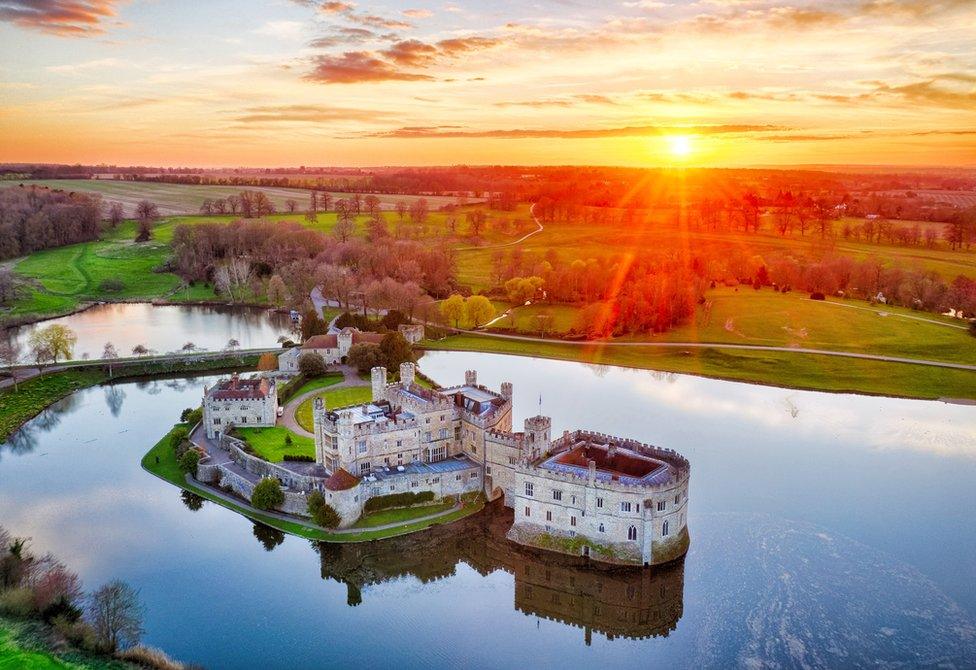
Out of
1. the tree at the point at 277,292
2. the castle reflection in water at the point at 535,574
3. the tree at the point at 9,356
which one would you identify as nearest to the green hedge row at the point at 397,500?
the castle reflection in water at the point at 535,574

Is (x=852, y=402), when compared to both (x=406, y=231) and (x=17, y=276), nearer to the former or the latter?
(x=406, y=231)

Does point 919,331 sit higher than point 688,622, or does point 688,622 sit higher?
point 919,331

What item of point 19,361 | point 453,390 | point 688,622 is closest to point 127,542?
point 453,390

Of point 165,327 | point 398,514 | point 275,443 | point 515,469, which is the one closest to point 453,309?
point 165,327

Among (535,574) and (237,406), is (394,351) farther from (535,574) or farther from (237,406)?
(535,574)

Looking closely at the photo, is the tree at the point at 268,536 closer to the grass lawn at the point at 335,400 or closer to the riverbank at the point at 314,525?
the riverbank at the point at 314,525

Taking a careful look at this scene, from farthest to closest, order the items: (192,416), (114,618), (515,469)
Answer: (192,416), (515,469), (114,618)
